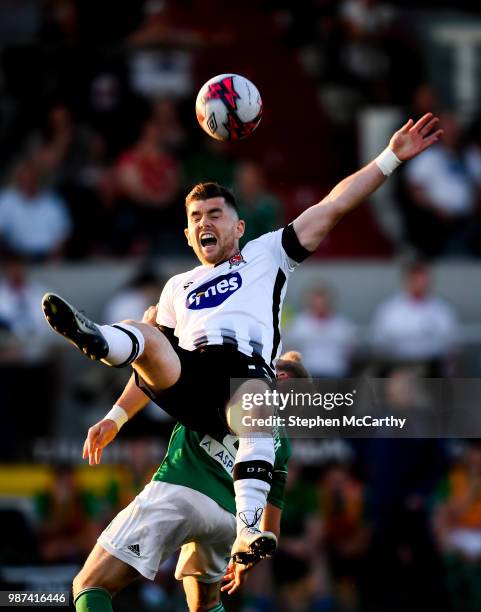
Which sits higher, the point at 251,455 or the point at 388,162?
the point at 388,162

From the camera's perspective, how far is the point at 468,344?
14.2 meters

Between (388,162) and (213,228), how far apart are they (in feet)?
3.14

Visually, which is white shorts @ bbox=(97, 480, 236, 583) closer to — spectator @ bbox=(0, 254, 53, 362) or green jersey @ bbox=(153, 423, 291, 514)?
green jersey @ bbox=(153, 423, 291, 514)

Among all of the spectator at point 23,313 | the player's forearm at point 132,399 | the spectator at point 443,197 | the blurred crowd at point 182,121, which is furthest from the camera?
the spectator at point 443,197

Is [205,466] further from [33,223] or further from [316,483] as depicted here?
[33,223]

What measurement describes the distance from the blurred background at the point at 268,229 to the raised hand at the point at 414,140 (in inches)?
97.2

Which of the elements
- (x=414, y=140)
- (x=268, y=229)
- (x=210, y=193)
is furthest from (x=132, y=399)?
(x=268, y=229)

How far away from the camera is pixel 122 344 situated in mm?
7750

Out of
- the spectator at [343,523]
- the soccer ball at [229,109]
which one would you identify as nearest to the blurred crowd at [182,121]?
the spectator at [343,523]

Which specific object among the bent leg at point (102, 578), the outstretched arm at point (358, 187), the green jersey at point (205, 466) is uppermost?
the outstretched arm at point (358, 187)

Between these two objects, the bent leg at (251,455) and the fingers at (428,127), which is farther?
the fingers at (428,127)

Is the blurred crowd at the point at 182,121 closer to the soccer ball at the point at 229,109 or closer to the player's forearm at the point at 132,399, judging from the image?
the soccer ball at the point at 229,109

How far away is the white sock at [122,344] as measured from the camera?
25.3 feet

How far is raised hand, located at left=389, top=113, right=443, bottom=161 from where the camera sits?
8359 millimetres
